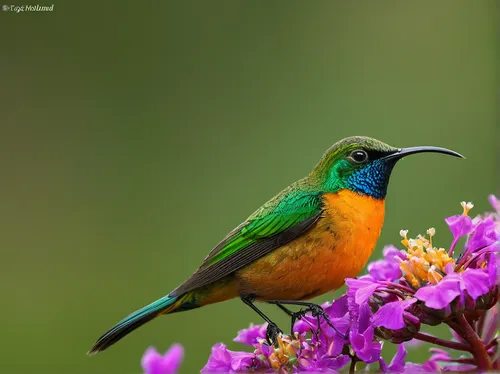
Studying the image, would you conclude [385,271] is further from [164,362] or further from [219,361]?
[164,362]

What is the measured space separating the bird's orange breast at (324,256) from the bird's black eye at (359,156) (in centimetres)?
9

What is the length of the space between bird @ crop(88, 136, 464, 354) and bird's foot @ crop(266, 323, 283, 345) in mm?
250

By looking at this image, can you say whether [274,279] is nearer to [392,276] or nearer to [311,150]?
[392,276]

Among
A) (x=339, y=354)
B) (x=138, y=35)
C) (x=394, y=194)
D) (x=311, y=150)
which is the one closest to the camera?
(x=339, y=354)

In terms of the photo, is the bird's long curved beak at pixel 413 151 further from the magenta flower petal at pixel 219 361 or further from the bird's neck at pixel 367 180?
the magenta flower petal at pixel 219 361

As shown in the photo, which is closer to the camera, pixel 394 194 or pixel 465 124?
pixel 394 194

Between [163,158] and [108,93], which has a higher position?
[108,93]

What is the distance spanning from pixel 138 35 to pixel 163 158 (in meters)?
1.52

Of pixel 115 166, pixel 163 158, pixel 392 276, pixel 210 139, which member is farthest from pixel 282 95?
pixel 392 276

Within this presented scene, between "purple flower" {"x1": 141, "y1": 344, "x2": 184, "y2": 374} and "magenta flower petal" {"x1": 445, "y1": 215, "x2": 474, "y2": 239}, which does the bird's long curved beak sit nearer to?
"magenta flower petal" {"x1": 445, "y1": 215, "x2": 474, "y2": 239}

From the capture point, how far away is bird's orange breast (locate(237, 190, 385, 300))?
74.9 inches

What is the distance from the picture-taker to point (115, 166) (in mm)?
5500

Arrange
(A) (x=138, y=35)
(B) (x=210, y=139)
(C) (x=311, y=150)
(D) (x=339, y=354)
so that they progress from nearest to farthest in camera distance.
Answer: (D) (x=339, y=354)
(C) (x=311, y=150)
(B) (x=210, y=139)
(A) (x=138, y=35)

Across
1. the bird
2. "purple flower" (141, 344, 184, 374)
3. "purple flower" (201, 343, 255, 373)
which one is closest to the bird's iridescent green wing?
the bird
